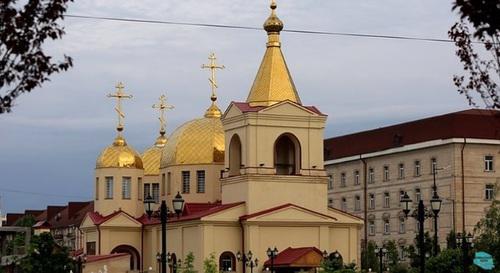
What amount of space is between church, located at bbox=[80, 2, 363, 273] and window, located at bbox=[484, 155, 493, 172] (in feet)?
65.1

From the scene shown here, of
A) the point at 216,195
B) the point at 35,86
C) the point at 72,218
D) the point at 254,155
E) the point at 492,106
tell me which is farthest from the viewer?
the point at 72,218

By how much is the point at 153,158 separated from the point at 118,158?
166 inches

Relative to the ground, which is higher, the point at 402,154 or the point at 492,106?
the point at 402,154

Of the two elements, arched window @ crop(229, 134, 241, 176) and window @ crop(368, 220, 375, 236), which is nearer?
arched window @ crop(229, 134, 241, 176)

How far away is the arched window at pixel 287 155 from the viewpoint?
6719 cm

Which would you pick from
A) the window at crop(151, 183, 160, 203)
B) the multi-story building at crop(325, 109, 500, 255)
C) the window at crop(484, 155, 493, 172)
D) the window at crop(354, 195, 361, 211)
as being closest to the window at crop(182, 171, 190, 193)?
the window at crop(151, 183, 160, 203)

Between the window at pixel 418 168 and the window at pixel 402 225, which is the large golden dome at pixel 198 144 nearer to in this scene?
the window at pixel 418 168

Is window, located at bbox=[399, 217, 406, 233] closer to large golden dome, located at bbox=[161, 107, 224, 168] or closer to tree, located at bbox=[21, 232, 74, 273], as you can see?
large golden dome, located at bbox=[161, 107, 224, 168]

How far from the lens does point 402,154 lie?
90.4 metres

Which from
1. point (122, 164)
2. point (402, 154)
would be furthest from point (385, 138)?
point (122, 164)

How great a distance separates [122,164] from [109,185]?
152cm

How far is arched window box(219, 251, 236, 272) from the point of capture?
65.7 m

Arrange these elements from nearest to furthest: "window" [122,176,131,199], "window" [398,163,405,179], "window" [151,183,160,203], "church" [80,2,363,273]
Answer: "church" [80,2,363,273], "window" [122,176,131,199], "window" [151,183,160,203], "window" [398,163,405,179]

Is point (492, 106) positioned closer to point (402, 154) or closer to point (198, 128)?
point (198, 128)
